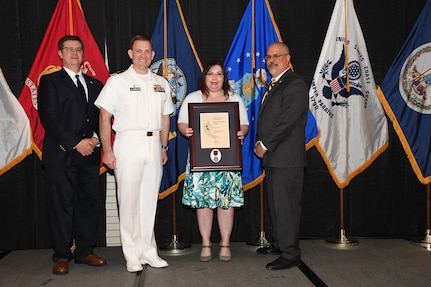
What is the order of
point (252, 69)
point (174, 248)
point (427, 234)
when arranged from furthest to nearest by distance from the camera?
point (427, 234) → point (252, 69) → point (174, 248)

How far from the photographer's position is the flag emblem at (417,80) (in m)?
4.37

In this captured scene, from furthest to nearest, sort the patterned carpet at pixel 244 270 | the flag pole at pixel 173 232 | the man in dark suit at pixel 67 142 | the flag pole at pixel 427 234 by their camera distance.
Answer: the flag pole at pixel 427 234 → the flag pole at pixel 173 232 → the man in dark suit at pixel 67 142 → the patterned carpet at pixel 244 270

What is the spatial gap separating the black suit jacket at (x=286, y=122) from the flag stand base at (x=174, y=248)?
1226 millimetres

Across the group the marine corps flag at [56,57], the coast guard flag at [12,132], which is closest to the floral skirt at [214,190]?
the marine corps flag at [56,57]

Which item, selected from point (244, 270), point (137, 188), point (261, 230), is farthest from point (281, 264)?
point (137, 188)

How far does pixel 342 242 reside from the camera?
4.36 meters

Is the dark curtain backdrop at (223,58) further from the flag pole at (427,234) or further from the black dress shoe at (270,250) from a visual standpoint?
the black dress shoe at (270,250)

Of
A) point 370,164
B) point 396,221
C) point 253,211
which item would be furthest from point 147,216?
point 396,221

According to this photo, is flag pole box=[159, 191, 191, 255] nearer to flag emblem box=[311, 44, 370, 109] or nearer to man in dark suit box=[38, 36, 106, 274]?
man in dark suit box=[38, 36, 106, 274]

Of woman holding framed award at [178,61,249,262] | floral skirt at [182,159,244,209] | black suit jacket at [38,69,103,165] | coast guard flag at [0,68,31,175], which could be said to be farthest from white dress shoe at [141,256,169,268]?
coast guard flag at [0,68,31,175]

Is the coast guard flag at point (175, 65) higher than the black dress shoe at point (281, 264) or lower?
higher

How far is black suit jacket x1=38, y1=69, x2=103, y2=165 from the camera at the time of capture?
3545 mm

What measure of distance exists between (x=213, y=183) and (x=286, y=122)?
2.55 feet

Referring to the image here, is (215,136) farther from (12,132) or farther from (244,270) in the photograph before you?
(12,132)
